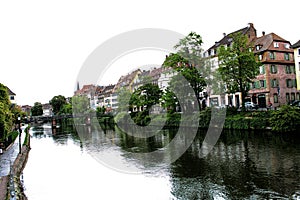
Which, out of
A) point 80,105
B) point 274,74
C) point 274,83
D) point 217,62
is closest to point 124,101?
point 217,62

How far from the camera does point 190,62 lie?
44.8m

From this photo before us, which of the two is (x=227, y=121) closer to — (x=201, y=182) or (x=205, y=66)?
(x=205, y=66)

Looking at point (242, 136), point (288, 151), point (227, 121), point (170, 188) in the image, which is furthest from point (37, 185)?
point (227, 121)

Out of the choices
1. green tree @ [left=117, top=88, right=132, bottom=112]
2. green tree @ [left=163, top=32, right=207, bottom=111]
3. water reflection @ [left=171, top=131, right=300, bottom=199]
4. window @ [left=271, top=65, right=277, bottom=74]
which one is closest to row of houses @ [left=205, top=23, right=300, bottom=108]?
window @ [left=271, top=65, right=277, bottom=74]

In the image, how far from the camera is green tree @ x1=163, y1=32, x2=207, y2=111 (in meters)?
43.4

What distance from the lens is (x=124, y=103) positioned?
7425 centimetres

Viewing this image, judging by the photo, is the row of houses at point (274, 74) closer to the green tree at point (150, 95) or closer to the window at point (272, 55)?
the window at point (272, 55)

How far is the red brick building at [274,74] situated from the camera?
51.3m

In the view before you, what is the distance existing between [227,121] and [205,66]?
9601 millimetres

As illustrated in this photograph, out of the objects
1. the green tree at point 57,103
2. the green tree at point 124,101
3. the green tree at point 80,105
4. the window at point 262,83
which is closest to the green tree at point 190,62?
the window at point 262,83

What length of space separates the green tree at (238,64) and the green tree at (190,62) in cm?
488

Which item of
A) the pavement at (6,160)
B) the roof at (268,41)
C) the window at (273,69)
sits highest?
the roof at (268,41)

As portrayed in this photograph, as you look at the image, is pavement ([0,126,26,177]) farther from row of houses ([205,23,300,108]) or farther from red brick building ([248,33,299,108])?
red brick building ([248,33,299,108])

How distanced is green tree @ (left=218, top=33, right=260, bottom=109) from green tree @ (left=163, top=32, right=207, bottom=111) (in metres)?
4.88
